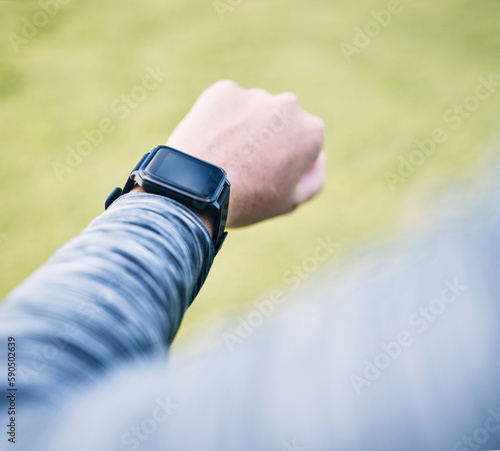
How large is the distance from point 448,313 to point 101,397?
1.76ft

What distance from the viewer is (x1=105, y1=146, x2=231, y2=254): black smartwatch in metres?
0.53

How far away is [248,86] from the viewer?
3.25 feet

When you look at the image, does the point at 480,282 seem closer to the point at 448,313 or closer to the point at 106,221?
the point at 448,313

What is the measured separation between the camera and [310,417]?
68cm
